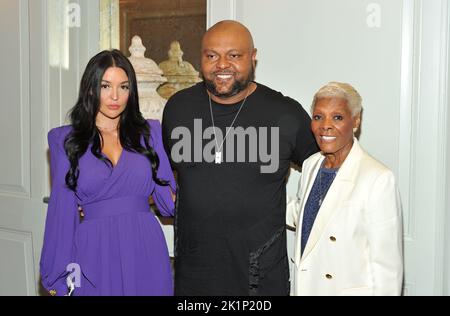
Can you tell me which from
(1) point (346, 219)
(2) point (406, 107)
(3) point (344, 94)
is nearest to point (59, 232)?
(1) point (346, 219)

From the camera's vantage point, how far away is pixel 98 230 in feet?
8.09

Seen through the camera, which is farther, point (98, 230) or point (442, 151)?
point (442, 151)

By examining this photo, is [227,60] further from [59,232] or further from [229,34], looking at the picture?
[59,232]

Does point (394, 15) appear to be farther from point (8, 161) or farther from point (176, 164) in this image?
point (8, 161)

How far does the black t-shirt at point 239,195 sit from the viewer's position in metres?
2.46

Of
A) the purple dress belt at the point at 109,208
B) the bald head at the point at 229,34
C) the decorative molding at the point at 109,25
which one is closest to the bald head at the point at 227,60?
the bald head at the point at 229,34

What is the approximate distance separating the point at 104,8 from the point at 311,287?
2.39 metres

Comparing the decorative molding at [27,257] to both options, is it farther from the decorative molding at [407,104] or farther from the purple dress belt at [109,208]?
the decorative molding at [407,104]

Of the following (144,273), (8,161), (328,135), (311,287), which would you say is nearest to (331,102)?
(328,135)

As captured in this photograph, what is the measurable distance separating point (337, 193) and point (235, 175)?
0.48 meters

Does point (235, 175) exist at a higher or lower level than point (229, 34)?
lower

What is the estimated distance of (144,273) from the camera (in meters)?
2.51

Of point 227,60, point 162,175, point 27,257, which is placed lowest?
point 27,257

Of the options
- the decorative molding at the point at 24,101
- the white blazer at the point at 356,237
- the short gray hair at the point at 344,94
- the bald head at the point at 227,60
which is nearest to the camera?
the white blazer at the point at 356,237
